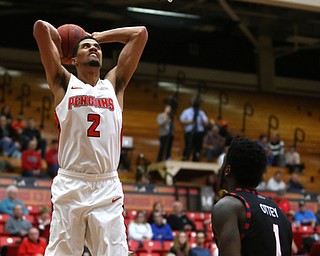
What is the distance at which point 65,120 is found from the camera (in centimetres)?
484

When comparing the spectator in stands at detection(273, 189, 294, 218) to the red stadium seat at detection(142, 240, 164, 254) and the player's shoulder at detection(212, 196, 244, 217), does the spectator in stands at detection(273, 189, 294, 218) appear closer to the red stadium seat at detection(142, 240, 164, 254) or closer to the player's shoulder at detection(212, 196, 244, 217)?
the red stadium seat at detection(142, 240, 164, 254)

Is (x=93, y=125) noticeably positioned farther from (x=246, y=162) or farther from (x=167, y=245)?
(x=167, y=245)

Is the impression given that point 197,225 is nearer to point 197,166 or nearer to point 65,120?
point 197,166

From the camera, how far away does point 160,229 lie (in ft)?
42.5

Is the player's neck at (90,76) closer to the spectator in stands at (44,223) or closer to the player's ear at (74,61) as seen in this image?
the player's ear at (74,61)

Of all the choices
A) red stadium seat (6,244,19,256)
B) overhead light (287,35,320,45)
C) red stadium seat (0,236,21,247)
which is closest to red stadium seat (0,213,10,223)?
red stadium seat (0,236,21,247)

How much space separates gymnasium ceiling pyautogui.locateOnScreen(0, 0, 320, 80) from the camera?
19.7m

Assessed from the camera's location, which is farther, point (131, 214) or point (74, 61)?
point (131, 214)

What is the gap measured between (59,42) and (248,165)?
211 centimetres

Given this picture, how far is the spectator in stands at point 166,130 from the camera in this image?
54.4ft

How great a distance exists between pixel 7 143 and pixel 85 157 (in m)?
12.1

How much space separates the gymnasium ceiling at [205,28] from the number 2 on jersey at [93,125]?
43.9ft

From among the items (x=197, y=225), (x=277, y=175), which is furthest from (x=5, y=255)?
(x=277, y=175)

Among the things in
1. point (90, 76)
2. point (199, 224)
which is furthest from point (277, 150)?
point (90, 76)
